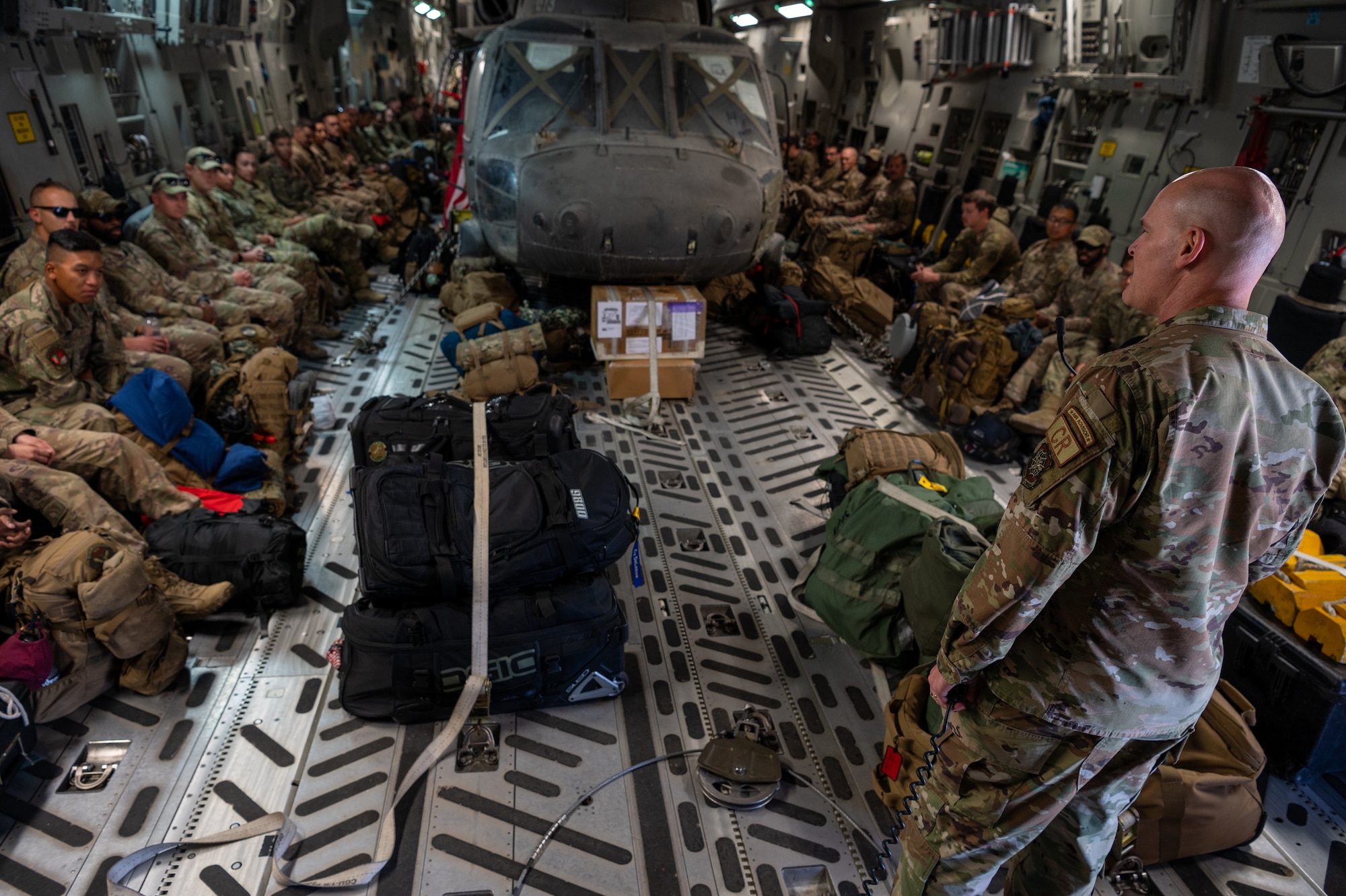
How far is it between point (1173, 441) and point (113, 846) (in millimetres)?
3118

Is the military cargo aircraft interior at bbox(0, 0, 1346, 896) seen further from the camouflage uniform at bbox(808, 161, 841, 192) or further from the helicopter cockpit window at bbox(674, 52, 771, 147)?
the camouflage uniform at bbox(808, 161, 841, 192)

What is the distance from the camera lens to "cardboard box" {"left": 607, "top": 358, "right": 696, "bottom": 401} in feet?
17.5

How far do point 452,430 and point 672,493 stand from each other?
1395mm

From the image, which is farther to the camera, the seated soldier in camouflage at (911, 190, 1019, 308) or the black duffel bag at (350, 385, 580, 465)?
the seated soldier in camouflage at (911, 190, 1019, 308)

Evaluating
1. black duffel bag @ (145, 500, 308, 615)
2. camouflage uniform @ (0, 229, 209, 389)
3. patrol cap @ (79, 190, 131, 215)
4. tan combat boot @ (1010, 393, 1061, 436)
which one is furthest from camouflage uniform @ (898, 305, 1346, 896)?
patrol cap @ (79, 190, 131, 215)

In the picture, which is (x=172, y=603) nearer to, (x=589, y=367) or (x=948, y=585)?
(x=948, y=585)

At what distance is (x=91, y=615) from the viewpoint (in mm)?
2545

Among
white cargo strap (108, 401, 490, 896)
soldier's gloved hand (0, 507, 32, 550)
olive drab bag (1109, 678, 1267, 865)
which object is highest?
soldier's gloved hand (0, 507, 32, 550)

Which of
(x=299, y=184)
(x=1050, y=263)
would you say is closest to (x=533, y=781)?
(x=1050, y=263)

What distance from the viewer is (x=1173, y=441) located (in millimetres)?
1427

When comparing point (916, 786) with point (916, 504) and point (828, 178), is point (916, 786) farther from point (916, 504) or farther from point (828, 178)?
point (828, 178)

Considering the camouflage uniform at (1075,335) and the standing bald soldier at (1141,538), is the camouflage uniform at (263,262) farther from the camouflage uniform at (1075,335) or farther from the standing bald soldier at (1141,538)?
the standing bald soldier at (1141,538)

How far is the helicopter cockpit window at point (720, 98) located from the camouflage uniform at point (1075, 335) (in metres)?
2.58

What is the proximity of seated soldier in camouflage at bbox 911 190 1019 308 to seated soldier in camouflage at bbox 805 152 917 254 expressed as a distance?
1992mm
